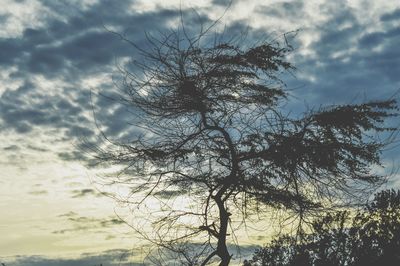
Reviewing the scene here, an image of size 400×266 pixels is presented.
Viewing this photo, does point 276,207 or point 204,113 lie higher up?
point 204,113

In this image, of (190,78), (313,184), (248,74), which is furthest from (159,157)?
(313,184)

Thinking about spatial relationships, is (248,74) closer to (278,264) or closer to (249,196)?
(249,196)

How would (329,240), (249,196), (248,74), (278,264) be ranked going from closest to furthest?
(248,74) → (249,196) → (329,240) → (278,264)

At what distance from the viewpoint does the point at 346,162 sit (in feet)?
46.5

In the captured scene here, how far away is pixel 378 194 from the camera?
77.4 ft

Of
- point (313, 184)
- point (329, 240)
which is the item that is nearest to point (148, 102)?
point (313, 184)

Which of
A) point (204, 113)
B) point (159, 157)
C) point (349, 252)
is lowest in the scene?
point (349, 252)

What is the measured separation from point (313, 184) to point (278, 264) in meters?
12.1

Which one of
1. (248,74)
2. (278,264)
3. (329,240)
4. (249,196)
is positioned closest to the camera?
(248,74)

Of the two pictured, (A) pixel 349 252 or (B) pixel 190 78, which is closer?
(B) pixel 190 78

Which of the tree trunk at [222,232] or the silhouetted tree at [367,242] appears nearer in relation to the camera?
the tree trunk at [222,232]

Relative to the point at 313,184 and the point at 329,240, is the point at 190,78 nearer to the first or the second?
the point at 313,184

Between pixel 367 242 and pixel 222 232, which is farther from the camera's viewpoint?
pixel 367 242

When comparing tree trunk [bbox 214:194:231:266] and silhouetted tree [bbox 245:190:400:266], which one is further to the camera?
silhouetted tree [bbox 245:190:400:266]
